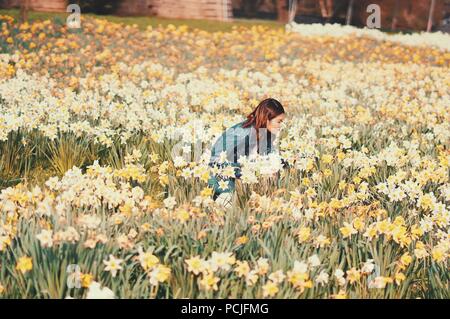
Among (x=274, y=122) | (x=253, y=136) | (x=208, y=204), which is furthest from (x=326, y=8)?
(x=208, y=204)

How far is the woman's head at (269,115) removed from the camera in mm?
5555

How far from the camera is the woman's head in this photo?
219 inches

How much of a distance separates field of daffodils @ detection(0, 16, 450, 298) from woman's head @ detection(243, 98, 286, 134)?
1.11 feet

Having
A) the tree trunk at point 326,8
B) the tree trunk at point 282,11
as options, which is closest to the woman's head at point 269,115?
the tree trunk at point 326,8

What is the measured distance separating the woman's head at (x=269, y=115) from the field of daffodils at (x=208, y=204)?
337mm

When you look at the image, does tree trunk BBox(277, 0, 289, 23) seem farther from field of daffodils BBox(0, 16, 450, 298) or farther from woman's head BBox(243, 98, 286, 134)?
woman's head BBox(243, 98, 286, 134)

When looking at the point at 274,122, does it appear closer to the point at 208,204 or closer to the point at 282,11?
the point at 208,204

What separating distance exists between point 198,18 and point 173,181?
22411 mm

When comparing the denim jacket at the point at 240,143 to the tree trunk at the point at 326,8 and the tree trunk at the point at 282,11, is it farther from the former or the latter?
the tree trunk at the point at 282,11

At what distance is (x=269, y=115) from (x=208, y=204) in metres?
1.56

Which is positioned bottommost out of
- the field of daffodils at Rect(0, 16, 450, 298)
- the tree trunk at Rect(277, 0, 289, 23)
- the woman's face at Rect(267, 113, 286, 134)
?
the field of daffodils at Rect(0, 16, 450, 298)

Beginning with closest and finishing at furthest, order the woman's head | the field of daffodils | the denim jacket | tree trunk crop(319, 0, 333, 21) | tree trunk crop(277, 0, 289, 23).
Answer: the field of daffodils → the woman's head → the denim jacket → tree trunk crop(319, 0, 333, 21) → tree trunk crop(277, 0, 289, 23)

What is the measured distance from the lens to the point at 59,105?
22.6 ft

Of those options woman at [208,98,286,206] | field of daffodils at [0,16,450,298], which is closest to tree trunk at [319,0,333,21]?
field of daffodils at [0,16,450,298]
